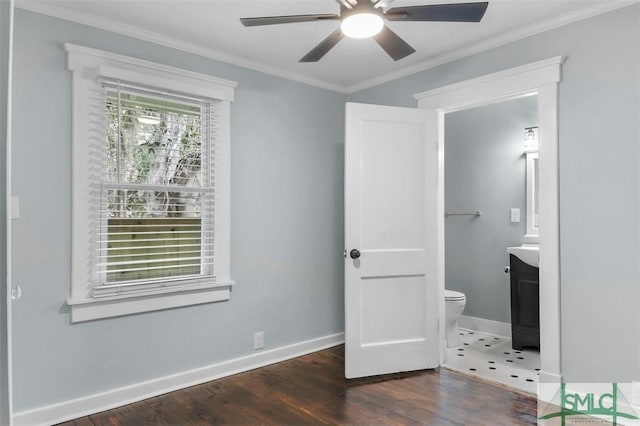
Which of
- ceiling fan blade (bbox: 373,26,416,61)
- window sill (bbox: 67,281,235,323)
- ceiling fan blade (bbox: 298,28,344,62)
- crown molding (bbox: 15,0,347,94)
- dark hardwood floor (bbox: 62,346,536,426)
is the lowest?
dark hardwood floor (bbox: 62,346,536,426)

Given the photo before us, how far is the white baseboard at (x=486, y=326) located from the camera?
4195 millimetres

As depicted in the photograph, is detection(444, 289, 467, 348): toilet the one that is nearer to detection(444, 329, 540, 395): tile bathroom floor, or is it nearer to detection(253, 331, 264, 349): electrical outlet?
detection(444, 329, 540, 395): tile bathroom floor

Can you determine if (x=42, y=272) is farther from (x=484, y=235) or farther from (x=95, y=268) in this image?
(x=484, y=235)

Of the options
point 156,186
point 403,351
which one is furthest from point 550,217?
point 156,186

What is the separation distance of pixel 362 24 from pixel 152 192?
1.80m

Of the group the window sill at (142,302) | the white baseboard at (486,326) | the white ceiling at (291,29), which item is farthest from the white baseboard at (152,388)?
the white ceiling at (291,29)

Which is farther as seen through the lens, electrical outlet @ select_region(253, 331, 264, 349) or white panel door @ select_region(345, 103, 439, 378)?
electrical outlet @ select_region(253, 331, 264, 349)

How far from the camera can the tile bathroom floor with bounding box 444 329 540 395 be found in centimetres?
310

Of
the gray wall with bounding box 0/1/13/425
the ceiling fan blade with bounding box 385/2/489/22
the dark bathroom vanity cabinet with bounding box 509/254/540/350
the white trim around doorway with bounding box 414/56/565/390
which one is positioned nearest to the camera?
the gray wall with bounding box 0/1/13/425

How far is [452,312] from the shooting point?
12.7 ft

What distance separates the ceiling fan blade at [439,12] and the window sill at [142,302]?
2215 millimetres

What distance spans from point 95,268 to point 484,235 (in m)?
3.55

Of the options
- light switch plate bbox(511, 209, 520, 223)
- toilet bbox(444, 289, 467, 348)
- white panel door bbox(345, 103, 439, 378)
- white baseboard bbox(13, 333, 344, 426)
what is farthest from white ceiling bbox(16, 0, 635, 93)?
white baseboard bbox(13, 333, 344, 426)

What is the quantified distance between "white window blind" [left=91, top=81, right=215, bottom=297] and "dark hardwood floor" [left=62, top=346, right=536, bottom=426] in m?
0.76
